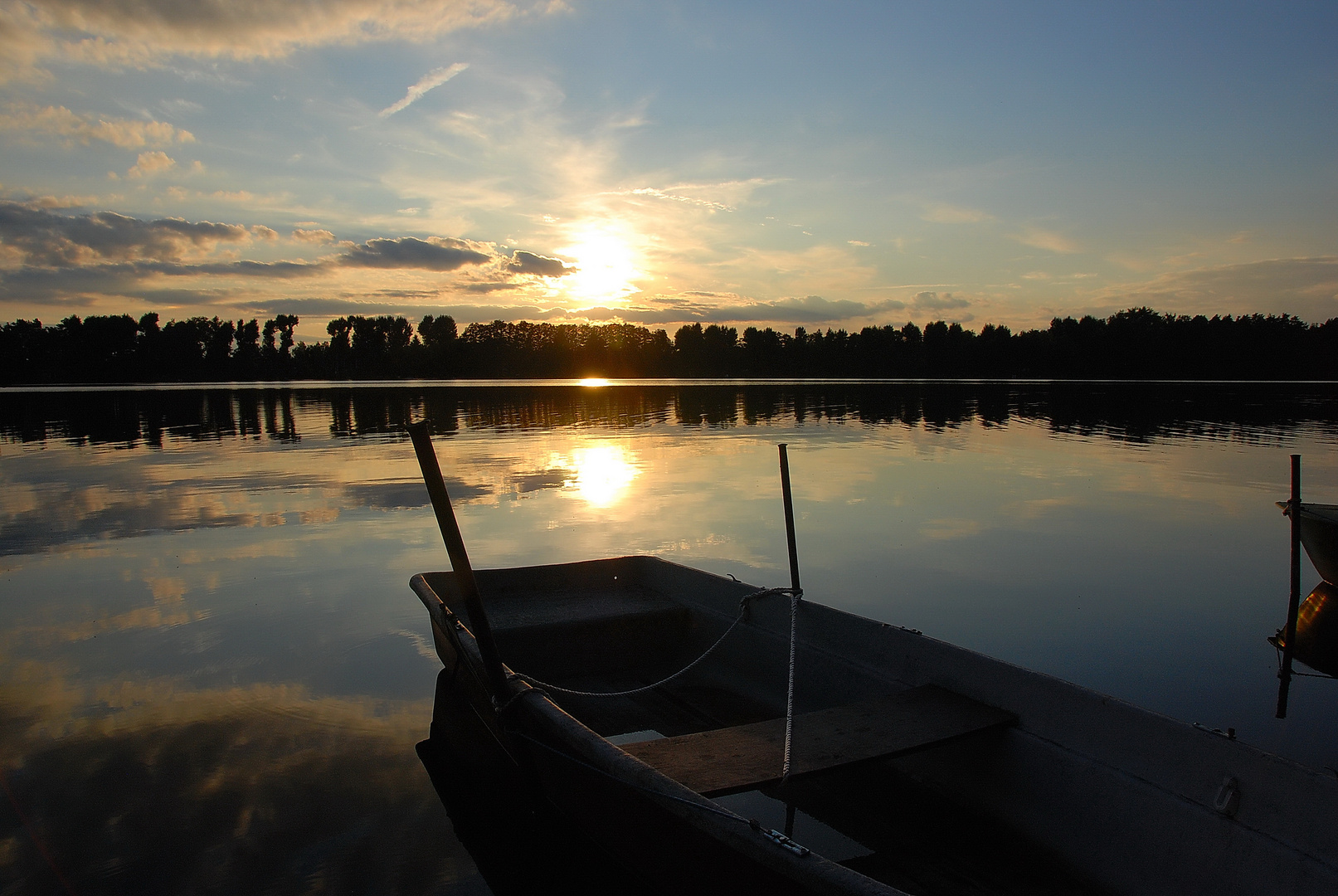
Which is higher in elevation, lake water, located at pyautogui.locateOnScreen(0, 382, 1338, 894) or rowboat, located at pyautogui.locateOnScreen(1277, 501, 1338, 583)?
rowboat, located at pyautogui.locateOnScreen(1277, 501, 1338, 583)

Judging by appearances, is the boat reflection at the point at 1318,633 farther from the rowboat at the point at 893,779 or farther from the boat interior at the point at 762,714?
the boat interior at the point at 762,714

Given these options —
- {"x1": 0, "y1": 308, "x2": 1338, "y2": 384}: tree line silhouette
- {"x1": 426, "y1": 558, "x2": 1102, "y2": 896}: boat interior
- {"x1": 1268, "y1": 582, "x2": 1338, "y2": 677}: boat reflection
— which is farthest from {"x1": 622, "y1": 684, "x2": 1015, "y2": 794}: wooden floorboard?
{"x1": 0, "y1": 308, "x2": 1338, "y2": 384}: tree line silhouette

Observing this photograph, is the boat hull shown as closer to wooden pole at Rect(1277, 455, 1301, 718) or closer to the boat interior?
the boat interior

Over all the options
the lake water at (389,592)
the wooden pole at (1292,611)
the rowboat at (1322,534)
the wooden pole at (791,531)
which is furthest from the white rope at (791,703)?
the rowboat at (1322,534)

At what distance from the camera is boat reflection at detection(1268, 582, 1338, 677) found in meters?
7.13

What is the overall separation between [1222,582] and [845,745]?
7879 millimetres

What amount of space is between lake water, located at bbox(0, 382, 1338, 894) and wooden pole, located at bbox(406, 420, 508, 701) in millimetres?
1015

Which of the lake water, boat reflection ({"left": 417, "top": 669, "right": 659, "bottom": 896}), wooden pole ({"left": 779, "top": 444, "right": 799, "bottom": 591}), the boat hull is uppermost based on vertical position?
wooden pole ({"left": 779, "top": 444, "right": 799, "bottom": 591})

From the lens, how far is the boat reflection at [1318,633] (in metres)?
7.13

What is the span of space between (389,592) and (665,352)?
143 meters

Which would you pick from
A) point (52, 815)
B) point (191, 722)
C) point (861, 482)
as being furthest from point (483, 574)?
point (861, 482)

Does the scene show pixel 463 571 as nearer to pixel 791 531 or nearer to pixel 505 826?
pixel 505 826

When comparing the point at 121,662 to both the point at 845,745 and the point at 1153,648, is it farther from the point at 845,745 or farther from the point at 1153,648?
the point at 1153,648

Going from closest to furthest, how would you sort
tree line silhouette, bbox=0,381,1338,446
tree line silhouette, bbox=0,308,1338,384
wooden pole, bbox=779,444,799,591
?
wooden pole, bbox=779,444,799,591, tree line silhouette, bbox=0,381,1338,446, tree line silhouette, bbox=0,308,1338,384
